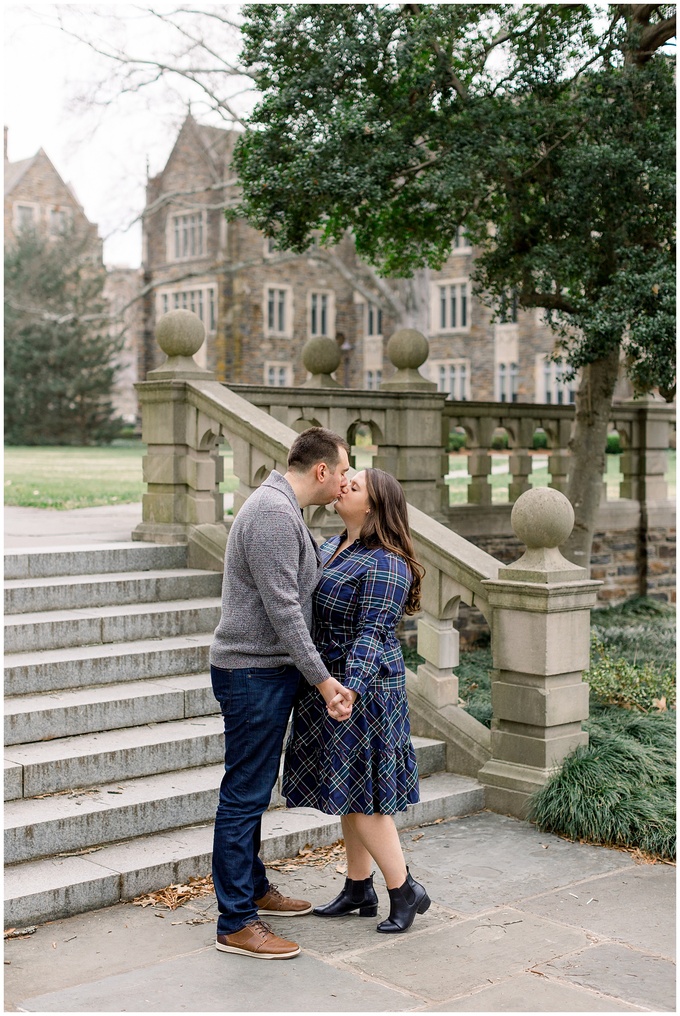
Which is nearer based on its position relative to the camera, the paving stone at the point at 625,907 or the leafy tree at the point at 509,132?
the paving stone at the point at 625,907

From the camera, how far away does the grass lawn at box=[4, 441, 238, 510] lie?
48.8 feet

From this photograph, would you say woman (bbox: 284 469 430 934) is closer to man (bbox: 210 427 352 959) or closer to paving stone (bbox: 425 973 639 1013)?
man (bbox: 210 427 352 959)

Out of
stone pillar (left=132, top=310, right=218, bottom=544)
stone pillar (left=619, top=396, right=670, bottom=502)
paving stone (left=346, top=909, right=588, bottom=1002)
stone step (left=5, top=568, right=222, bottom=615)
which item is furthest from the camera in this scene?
stone pillar (left=619, top=396, right=670, bottom=502)

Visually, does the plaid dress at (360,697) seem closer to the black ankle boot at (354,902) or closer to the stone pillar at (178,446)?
the black ankle boot at (354,902)

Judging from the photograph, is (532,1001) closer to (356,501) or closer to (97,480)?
(356,501)

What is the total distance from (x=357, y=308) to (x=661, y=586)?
35.6 metres

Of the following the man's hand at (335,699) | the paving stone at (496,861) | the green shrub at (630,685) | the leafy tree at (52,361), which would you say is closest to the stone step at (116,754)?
the paving stone at (496,861)

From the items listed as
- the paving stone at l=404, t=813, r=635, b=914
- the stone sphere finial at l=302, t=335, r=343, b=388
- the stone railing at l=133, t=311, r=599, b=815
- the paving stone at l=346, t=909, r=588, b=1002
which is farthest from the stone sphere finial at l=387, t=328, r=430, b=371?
the paving stone at l=346, t=909, r=588, b=1002

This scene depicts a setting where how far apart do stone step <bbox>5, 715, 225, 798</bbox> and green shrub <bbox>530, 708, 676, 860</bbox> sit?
185 centimetres

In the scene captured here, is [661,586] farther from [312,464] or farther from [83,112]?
[83,112]

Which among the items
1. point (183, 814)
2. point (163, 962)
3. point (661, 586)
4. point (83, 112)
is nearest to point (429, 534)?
point (183, 814)

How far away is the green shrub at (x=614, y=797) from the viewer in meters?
6.26

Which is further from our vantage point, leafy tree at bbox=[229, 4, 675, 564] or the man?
leafy tree at bbox=[229, 4, 675, 564]

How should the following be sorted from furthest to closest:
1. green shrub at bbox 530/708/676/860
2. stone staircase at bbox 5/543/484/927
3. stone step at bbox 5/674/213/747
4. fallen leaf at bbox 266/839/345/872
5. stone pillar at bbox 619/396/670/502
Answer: stone pillar at bbox 619/396/670/502
green shrub at bbox 530/708/676/860
stone step at bbox 5/674/213/747
fallen leaf at bbox 266/839/345/872
stone staircase at bbox 5/543/484/927
